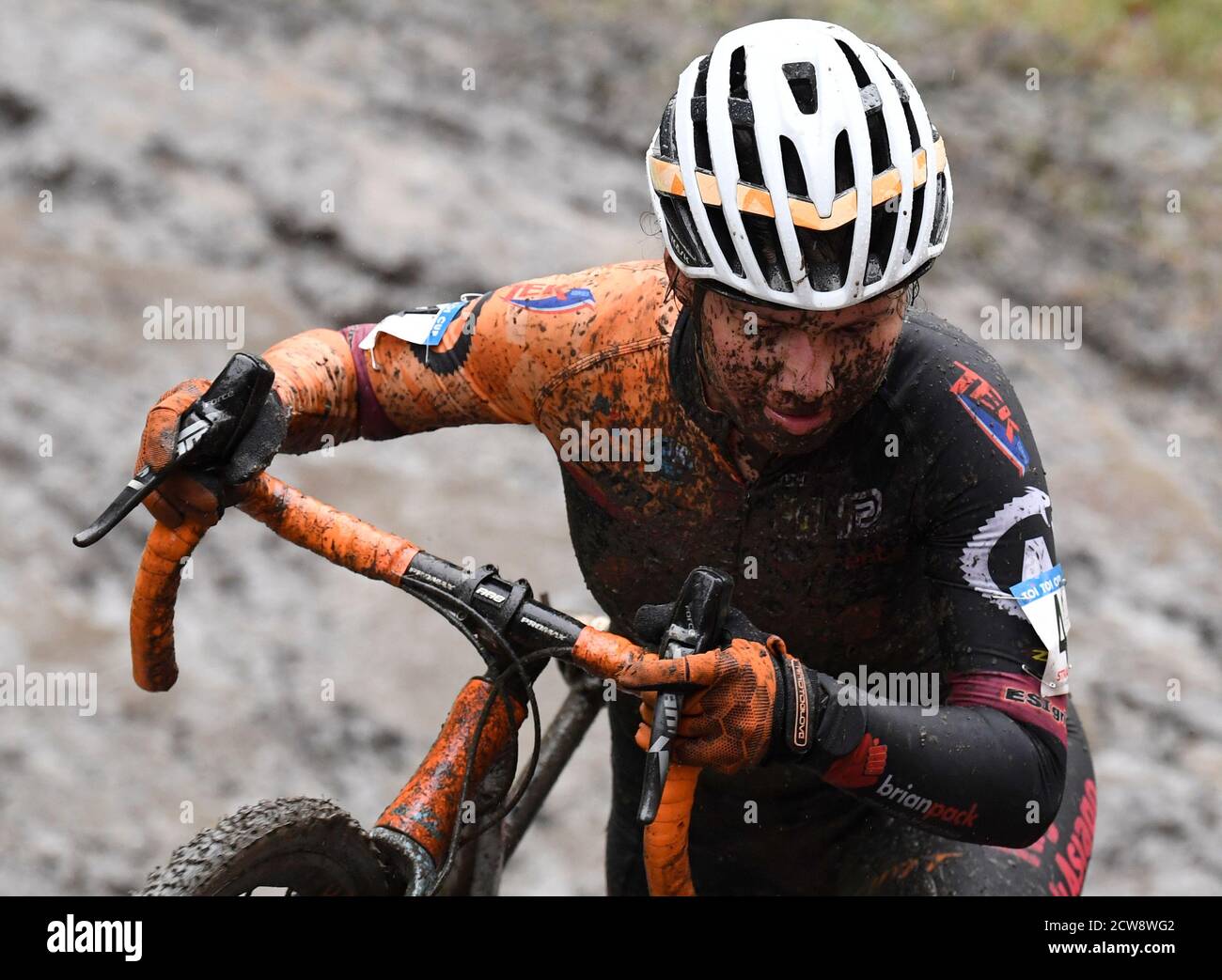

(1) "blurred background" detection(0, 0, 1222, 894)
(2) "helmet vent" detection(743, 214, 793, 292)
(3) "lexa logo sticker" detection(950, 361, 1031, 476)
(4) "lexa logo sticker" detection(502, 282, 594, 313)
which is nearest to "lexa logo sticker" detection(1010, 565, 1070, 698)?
(3) "lexa logo sticker" detection(950, 361, 1031, 476)

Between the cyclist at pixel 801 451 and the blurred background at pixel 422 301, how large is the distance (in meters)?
1.21

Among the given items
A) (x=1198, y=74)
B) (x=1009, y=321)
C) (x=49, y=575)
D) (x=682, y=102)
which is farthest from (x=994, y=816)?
(x=1198, y=74)

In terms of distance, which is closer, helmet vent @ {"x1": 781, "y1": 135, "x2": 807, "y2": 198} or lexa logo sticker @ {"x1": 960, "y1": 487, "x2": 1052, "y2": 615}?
helmet vent @ {"x1": 781, "y1": 135, "x2": 807, "y2": 198}

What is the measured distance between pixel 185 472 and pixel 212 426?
4.0 inches

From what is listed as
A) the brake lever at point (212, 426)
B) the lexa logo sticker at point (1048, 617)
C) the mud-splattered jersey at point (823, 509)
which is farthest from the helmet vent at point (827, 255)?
the brake lever at point (212, 426)

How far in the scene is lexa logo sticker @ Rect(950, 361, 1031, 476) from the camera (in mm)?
2695

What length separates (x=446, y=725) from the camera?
284cm

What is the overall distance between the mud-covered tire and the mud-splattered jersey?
0.78 meters

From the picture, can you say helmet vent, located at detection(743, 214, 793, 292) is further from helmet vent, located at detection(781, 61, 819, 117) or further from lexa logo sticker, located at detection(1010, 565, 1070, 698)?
lexa logo sticker, located at detection(1010, 565, 1070, 698)

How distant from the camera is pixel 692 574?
2357mm

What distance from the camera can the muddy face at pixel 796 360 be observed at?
2463 mm
